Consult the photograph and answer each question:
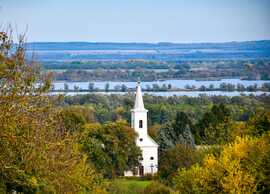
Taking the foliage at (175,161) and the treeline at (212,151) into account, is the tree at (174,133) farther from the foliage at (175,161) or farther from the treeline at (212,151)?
the foliage at (175,161)

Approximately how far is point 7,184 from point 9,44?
331 centimetres

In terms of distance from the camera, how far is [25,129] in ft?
76.5

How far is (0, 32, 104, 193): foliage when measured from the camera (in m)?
22.7

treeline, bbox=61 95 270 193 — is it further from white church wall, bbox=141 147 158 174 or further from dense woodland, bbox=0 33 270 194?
white church wall, bbox=141 147 158 174

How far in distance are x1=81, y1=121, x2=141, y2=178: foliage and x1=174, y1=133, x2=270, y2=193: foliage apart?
16761mm

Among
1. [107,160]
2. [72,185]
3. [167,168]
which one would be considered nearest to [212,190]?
[72,185]

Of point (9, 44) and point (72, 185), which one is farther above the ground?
point (9, 44)

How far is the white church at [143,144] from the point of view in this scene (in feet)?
213

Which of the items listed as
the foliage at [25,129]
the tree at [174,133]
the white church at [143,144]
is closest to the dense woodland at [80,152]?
the foliage at [25,129]

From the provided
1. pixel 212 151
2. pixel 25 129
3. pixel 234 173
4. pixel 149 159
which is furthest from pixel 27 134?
pixel 149 159

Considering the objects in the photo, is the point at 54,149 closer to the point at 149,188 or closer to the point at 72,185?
the point at 72,185

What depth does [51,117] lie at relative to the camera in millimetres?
24922

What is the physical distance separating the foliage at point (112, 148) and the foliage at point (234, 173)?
1676 centimetres

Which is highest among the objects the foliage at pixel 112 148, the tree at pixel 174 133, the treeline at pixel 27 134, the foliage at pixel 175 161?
the tree at pixel 174 133
